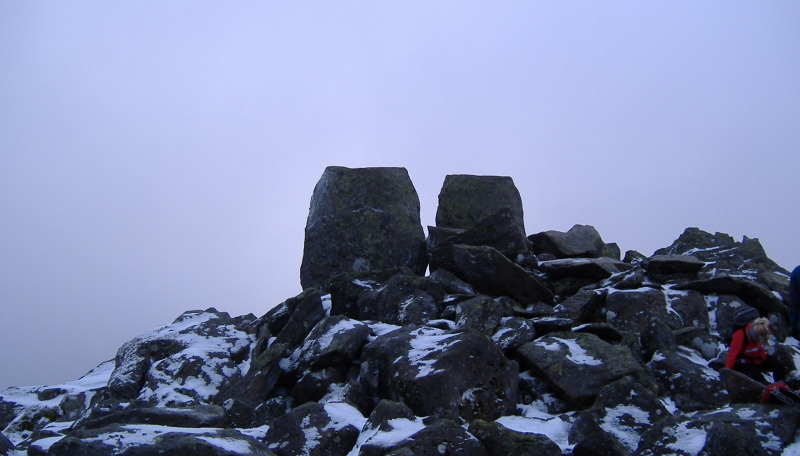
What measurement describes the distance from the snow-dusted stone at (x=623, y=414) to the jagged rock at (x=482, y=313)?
2.59 metres

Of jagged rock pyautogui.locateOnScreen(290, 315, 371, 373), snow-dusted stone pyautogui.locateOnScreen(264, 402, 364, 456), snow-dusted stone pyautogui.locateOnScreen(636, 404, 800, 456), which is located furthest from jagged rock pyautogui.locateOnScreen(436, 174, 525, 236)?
snow-dusted stone pyautogui.locateOnScreen(636, 404, 800, 456)

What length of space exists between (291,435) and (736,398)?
216 inches

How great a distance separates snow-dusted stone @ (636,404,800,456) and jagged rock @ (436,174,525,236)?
8.32 meters

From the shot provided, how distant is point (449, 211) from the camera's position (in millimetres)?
15602

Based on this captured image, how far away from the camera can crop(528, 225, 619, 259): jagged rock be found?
15188 millimetres

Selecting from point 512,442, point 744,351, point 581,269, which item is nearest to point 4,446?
point 512,442

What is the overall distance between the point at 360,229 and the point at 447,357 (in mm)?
6310

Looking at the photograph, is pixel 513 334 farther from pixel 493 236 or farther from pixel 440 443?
pixel 493 236

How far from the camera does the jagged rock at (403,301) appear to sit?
1190cm

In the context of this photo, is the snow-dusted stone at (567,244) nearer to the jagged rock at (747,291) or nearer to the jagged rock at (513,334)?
the jagged rock at (747,291)

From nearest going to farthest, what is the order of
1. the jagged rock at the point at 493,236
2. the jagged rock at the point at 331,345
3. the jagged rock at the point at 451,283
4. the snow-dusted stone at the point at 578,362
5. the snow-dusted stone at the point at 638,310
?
the snow-dusted stone at the point at 578,362
the jagged rock at the point at 331,345
the snow-dusted stone at the point at 638,310
the jagged rock at the point at 451,283
the jagged rock at the point at 493,236

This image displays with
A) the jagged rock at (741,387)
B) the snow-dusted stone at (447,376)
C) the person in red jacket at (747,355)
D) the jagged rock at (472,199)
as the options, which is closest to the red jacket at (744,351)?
the person in red jacket at (747,355)

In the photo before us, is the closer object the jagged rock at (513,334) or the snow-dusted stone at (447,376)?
the snow-dusted stone at (447,376)

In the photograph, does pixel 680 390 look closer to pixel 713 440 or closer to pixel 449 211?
pixel 713 440
